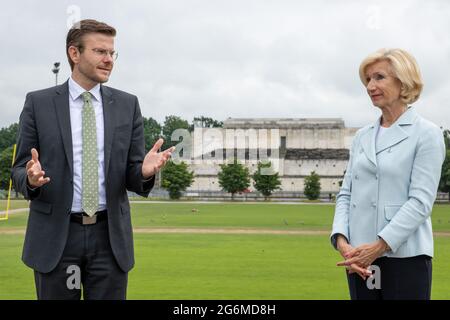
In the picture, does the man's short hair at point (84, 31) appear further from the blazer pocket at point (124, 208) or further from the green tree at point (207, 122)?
the green tree at point (207, 122)

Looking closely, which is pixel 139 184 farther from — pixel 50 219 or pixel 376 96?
pixel 376 96

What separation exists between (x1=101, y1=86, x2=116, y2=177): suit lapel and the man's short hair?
0.37 metres

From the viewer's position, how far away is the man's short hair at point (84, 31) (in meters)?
4.84

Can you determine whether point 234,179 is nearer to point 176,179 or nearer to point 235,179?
point 235,179

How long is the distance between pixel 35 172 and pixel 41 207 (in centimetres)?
46

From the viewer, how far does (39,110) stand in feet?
15.9

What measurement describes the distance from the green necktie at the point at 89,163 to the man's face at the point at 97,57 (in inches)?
9.7

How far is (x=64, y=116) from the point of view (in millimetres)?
4820

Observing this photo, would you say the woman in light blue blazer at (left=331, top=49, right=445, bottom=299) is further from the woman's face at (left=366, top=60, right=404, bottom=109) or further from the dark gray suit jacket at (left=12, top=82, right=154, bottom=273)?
the dark gray suit jacket at (left=12, top=82, right=154, bottom=273)

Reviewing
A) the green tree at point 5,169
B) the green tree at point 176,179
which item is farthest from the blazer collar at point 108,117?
the green tree at point 5,169

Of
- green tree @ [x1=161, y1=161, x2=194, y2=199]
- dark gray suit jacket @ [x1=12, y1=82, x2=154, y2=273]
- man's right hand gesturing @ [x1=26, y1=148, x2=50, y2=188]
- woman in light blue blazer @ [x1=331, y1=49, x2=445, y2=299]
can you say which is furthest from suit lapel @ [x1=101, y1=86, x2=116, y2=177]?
green tree @ [x1=161, y1=161, x2=194, y2=199]


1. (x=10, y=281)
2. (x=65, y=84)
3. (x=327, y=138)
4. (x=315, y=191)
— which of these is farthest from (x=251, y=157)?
(x=65, y=84)

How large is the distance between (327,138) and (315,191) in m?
24.8
